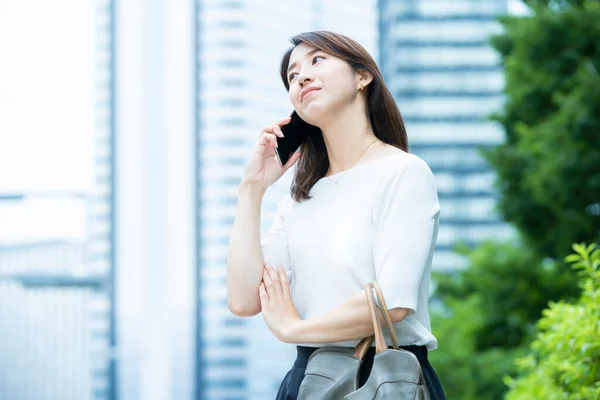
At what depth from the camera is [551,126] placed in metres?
5.66

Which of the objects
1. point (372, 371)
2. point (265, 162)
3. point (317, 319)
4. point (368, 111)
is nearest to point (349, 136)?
point (368, 111)

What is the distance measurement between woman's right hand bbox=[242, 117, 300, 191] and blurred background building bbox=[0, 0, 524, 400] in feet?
153

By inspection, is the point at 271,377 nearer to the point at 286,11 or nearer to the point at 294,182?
the point at 286,11

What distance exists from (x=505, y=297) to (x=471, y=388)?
188cm

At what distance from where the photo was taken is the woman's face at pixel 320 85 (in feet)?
4.94

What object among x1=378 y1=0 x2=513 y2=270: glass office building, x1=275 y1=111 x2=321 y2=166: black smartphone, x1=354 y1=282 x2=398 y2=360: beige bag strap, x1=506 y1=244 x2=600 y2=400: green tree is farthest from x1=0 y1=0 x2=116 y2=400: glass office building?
x1=378 y1=0 x2=513 y2=270: glass office building

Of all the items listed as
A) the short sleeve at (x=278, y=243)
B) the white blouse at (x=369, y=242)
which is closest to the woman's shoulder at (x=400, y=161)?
the white blouse at (x=369, y=242)

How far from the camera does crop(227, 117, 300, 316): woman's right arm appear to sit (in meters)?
1.50

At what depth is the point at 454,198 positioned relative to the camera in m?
60.5

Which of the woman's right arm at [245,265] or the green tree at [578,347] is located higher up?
the woman's right arm at [245,265]

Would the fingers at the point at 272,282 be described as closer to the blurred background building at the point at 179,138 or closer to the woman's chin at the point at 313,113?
the woman's chin at the point at 313,113

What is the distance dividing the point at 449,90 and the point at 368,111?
60.4 m

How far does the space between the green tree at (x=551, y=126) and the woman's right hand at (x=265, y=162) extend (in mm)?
4199

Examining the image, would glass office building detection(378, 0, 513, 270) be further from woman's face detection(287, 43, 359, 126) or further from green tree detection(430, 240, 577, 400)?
woman's face detection(287, 43, 359, 126)
